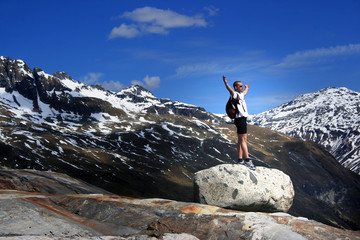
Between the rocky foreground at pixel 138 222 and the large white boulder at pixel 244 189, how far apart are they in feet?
12.8

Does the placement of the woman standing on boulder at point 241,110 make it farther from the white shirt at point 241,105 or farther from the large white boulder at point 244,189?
the large white boulder at point 244,189

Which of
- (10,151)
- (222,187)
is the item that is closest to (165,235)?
(222,187)

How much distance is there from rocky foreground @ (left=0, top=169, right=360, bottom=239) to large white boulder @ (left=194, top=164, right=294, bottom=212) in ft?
12.8

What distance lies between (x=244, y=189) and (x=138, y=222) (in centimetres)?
734

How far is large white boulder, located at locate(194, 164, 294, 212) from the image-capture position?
17812mm

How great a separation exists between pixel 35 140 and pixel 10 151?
36583 millimetres

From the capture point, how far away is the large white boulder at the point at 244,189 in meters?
17.8

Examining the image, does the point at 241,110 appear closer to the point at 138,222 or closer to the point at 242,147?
the point at 242,147

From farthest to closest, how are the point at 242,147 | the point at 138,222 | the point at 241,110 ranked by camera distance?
the point at 242,147
the point at 241,110
the point at 138,222

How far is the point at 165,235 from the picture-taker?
34.7ft

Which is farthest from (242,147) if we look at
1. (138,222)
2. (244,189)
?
(138,222)

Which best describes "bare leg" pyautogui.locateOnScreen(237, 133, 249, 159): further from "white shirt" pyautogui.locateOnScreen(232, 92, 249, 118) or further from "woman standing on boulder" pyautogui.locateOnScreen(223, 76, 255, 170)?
"white shirt" pyautogui.locateOnScreen(232, 92, 249, 118)

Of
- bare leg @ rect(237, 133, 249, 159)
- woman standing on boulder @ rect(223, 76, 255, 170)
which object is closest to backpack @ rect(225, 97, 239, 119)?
woman standing on boulder @ rect(223, 76, 255, 170)

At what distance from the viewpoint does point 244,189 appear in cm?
1788
